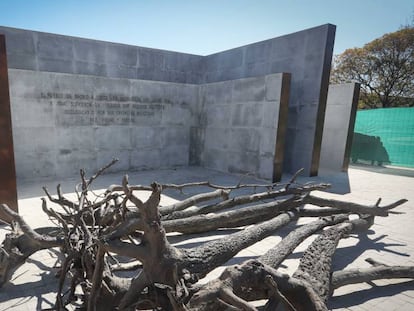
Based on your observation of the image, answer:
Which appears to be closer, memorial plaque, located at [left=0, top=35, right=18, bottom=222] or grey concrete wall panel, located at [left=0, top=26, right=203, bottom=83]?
memorial plaque, located at [left=0, top=35, right=18, bottom=222]

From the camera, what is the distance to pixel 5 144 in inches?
163

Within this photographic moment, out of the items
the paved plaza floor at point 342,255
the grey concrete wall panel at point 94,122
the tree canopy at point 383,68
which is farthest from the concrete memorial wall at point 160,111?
the tree canopy at point 383,68

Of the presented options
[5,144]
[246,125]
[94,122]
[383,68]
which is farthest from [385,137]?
[5,144]

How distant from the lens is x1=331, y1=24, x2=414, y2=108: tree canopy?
1805 centimetres

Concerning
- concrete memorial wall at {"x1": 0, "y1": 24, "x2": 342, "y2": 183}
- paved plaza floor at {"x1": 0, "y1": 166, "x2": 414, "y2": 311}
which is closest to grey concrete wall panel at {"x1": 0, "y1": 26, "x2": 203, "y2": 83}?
concrete memorial wall at {"x1": 0, "y1": 24, "x2": 342, "y2": 183}

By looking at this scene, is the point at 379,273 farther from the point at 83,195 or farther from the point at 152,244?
the point at 83,195

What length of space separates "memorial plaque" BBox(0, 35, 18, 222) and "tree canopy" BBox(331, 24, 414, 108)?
22.2m

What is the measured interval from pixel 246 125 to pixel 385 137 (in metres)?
8.43

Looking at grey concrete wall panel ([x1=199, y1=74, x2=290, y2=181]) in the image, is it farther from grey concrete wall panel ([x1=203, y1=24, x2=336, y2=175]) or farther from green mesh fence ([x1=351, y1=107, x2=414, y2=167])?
green mesh fence ([x1=351, y1=107, x2=414, y2=167])

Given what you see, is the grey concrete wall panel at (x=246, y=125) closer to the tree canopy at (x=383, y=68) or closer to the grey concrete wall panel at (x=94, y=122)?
the grey concrete wall panel at (x=94, y=122)

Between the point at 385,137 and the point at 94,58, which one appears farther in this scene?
the point at 385,137

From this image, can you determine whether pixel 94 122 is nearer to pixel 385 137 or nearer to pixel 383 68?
pixel 385 137

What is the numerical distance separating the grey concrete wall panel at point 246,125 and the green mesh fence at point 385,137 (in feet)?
26.0

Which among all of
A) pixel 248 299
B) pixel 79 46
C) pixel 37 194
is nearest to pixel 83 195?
pixel 248 299
